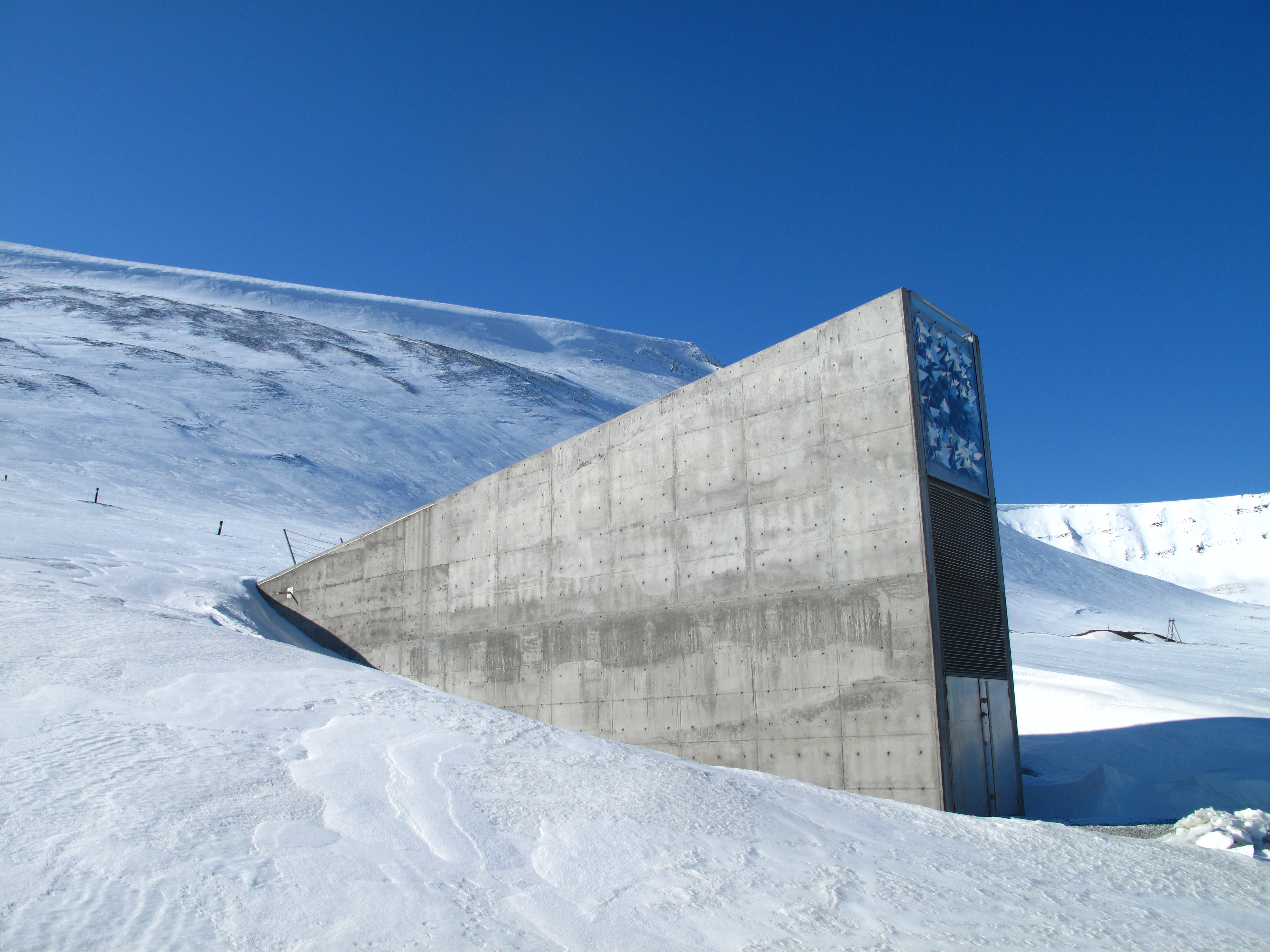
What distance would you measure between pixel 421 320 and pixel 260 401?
47.5 metres

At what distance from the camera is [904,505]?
963 cm

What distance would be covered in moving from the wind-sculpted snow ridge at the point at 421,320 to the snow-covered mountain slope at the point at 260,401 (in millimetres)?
793

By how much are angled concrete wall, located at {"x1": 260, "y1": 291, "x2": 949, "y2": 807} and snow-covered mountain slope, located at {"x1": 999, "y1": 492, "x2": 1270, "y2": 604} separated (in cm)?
9606

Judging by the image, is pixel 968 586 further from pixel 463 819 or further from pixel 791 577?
pixel 463 819

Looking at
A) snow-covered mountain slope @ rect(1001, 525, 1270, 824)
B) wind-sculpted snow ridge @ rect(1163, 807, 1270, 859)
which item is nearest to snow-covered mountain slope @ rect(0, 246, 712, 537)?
snow-covered mountain slope @ rect(1001, 525, 1270, 824)

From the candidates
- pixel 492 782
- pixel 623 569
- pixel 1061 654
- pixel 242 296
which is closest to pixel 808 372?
pixel 623 569

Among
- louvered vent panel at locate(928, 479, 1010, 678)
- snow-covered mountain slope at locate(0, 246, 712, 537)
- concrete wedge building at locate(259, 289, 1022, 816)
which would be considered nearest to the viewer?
concrete wedge building at locate(259, 289, 1022, 816)

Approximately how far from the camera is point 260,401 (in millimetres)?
45781

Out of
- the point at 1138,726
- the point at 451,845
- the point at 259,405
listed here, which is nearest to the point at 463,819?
the point at 451,845

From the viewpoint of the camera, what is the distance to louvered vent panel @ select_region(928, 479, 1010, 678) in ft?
31.7

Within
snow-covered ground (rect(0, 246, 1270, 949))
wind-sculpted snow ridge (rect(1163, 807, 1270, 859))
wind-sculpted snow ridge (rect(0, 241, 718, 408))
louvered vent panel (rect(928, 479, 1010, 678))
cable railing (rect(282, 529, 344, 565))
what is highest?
wind-sculpted snow ridge (rect(0, 241, 718, 408))

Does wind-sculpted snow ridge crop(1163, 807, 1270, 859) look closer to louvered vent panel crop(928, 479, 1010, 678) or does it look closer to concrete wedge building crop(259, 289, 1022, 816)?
concrete wedge building crop(259, 289, 1022, 816)

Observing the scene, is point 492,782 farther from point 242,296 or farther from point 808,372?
point 242,296

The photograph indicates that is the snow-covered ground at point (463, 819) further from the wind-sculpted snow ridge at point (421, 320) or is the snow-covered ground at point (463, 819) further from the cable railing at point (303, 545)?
the wind-sculpted snow ridge at point (421, 320)
